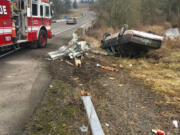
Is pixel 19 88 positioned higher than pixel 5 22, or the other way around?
pixel 5 22

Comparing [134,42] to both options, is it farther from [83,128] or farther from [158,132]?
→ [83,128]

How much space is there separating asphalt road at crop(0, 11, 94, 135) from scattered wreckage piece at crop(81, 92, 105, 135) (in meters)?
1.13

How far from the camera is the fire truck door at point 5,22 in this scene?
272 inches

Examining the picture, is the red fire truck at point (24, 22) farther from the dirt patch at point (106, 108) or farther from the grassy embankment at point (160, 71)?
the grassy embankment at point (160, 71)

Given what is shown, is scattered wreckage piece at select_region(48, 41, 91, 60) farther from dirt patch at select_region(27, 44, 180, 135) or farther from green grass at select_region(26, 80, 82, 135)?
green grass at select_region(26, 80, 82, 135)

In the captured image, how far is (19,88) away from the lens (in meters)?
4.99

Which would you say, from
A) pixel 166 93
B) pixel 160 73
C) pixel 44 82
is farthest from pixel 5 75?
pixel 160 73

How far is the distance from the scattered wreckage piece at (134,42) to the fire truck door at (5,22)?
508 centimetres

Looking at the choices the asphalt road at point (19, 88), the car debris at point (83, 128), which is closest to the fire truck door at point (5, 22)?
the asphalt road at point (19, 88)

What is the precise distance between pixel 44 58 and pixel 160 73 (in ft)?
16.5

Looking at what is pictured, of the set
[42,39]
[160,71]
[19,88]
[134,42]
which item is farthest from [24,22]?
[160,71]

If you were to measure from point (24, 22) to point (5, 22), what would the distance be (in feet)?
5.60

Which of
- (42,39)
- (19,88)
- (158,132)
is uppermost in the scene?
(42,39)

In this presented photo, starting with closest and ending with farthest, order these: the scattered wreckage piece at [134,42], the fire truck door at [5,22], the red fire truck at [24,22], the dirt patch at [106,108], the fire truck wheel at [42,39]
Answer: the dirt patch at [106,108] → the fire truck door at [5,22] → the red fire truck at [24,22] → the scattered wreckage piece at [134,42] → the fire truck wheel at [42,39]
